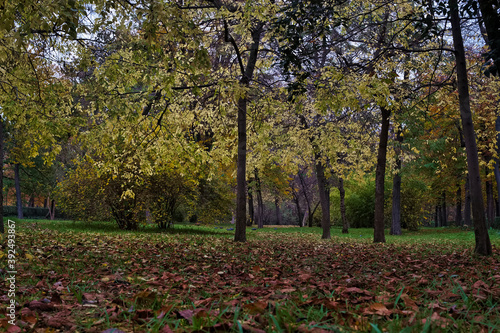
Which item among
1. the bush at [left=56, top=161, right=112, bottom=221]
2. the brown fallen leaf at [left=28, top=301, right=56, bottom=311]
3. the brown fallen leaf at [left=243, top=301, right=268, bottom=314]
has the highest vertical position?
the bush at [left=56, top=161, right=112, bottom=221]

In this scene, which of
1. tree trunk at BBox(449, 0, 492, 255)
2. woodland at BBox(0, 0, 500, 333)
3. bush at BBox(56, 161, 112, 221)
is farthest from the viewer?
bush at BBox(56, 161, 112, 221)

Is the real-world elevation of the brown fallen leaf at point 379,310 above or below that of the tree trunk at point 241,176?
below

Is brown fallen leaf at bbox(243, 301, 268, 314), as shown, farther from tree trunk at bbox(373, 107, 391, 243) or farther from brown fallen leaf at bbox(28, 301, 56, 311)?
tree trunk at bbox(373, 107, 391, 243)

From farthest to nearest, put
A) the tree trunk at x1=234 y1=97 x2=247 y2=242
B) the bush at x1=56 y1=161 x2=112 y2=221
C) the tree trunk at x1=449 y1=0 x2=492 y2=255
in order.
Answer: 1. the bush at x1=56 y1=161 x2=112 y2=221
2. the tree trunk at x1=234 y1=97 x2=247 y2=242
3. the tree trunk at x1=449 y1=0 x2=492 y2=255

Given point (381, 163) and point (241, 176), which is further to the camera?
point (381, 163)

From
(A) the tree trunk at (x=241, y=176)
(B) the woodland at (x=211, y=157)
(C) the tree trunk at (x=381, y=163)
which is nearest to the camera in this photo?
(B) the woodland at (x=211, y=157)

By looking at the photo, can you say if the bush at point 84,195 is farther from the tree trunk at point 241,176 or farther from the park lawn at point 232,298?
the park lawn at point 232,298

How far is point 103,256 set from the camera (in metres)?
5.53

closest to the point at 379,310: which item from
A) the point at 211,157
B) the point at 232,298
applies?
the point at 232,298

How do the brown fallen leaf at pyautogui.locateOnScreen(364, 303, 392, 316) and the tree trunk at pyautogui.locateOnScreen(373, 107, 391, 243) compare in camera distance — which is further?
the tree trunk at pyautogui.locateOnScreen(373, 107, 391, 243)

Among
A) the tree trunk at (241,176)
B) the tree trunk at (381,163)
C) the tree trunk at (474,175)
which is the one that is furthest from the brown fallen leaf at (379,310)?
the tree trunk at (381,163)

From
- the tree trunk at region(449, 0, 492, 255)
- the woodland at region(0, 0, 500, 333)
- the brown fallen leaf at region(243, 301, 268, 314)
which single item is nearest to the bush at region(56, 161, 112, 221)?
the woodland at region(0, 0, 500, 333)

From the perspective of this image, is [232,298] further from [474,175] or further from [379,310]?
[474,175]

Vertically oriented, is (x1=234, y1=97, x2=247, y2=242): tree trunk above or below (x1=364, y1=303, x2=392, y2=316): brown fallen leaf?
above
